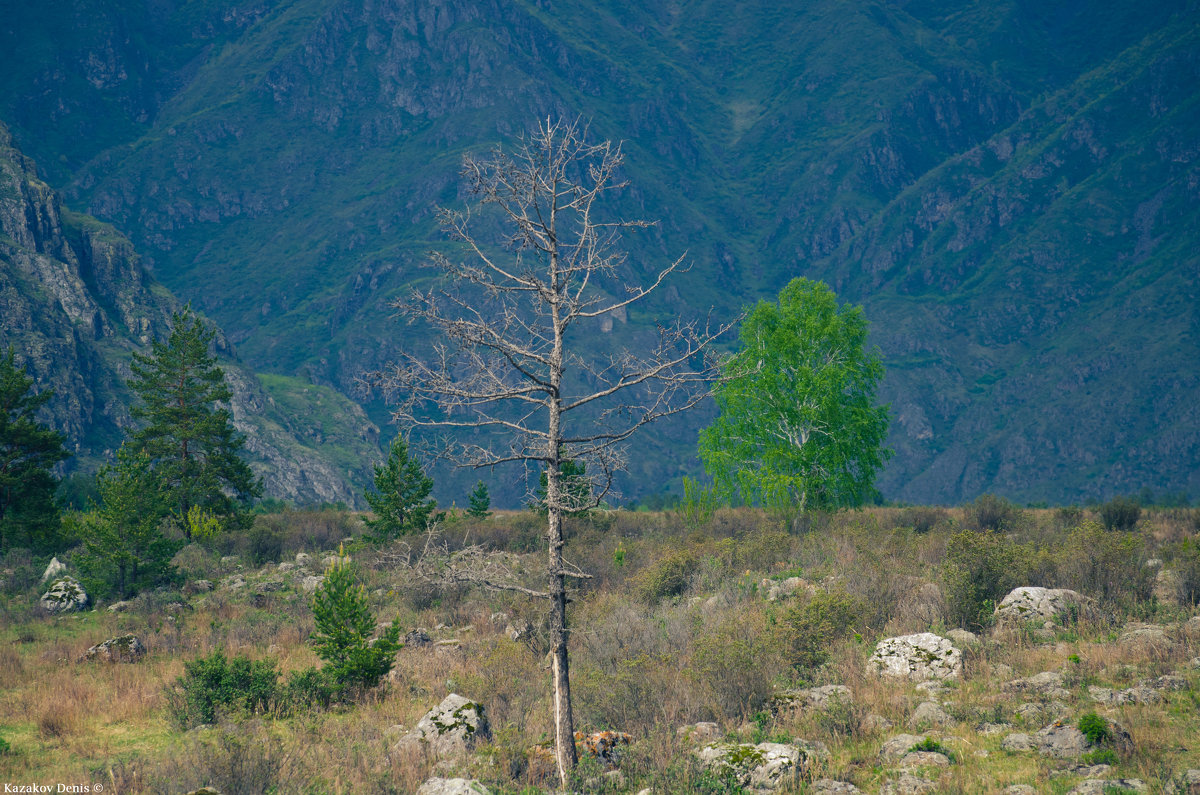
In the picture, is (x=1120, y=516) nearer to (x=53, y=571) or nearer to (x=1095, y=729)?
(x=1095, y=729)

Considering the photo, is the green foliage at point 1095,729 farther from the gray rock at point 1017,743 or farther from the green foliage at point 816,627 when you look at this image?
the green foliage at point 816,627

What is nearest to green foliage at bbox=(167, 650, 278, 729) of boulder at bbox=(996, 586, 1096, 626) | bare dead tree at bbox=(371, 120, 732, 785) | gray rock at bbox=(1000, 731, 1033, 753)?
bare dead tree at bbox=(371, 120, 732, 785)

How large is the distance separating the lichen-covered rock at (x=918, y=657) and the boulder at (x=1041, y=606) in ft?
6.29

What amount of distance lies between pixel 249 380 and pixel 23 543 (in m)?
121

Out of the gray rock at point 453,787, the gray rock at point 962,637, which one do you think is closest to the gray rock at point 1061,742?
the gray rock at point 962,637

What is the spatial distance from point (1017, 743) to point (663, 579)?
970 centimetres

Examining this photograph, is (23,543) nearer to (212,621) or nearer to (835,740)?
(212,621)

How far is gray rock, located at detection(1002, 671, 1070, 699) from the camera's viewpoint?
1052 cm

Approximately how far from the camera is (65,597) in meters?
20.2

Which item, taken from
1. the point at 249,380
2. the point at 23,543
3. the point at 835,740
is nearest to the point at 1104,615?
the point at 835,740

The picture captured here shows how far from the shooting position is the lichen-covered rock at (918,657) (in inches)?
461

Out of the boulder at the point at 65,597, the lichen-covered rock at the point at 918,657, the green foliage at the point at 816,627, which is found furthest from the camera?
the boulder at the point at 65,597

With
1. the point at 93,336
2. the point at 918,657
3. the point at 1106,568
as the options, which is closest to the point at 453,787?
the point at 918,657

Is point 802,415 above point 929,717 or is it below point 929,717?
above
